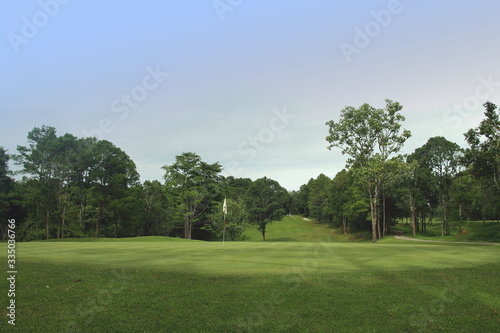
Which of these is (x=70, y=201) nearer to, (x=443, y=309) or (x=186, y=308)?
(x=186, y=308)

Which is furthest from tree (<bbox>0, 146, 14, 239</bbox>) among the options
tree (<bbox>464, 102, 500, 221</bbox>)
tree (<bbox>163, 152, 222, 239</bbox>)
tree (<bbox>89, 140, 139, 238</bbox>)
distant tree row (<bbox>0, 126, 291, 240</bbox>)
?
tree (<bbox>464, 102, 500, 221</bbox>)

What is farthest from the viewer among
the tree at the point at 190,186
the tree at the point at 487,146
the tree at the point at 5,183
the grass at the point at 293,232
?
the grass at the point at 293,232

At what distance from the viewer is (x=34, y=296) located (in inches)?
243

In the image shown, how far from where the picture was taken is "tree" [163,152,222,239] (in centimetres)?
5050

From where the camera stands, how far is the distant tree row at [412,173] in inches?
1053

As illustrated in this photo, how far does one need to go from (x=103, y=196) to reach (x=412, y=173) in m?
48.4

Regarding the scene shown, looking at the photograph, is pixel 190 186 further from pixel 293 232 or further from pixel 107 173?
pixel 293 232

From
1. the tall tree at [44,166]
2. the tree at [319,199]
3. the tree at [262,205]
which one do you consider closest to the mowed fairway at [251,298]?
the tall tree at [44,166]

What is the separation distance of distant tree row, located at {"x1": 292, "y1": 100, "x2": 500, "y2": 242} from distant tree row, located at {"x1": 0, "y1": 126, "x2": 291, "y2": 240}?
20233mm

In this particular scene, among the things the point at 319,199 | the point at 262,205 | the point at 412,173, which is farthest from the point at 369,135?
the point at 319,199

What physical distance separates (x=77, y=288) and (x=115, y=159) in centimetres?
4780

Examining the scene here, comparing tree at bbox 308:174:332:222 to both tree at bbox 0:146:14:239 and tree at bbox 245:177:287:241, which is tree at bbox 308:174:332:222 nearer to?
tree at bbox 245:177:287:241

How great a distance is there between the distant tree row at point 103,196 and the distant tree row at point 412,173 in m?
20.2

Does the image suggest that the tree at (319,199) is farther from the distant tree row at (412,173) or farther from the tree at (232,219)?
the tree at (232,219)
